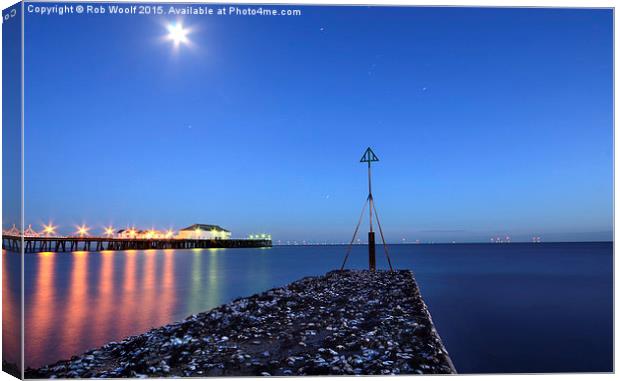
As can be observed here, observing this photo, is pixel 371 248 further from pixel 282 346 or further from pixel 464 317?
pixel 282 346

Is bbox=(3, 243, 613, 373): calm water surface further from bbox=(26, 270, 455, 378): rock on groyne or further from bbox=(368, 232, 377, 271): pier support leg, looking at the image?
bbox=(368, 232, 377, 271): pier support leg

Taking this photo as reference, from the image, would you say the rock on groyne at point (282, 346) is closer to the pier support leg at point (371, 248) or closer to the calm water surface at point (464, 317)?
the calm water surface at point (464, 317)

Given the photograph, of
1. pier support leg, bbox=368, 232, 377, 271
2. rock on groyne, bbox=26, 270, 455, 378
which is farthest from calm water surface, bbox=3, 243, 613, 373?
pier support leg, bbox=368, 232, 377, 271

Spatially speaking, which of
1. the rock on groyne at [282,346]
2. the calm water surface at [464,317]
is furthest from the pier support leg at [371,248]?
the rock on groyne at [282,346]

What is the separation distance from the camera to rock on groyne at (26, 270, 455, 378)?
5.88 m

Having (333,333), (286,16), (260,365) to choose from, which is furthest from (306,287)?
(286,16)

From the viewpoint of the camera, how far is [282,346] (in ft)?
22.3

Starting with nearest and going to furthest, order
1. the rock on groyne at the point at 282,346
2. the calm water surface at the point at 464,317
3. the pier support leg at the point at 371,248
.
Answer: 1. the rock on groyne at the point at 282,346
2. the calm water surface at the point at 464,317
3. the pier support leg at the point at 371,248

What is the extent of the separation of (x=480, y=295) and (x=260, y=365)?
50.5ft

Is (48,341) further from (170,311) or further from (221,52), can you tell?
Answer: (221,52)

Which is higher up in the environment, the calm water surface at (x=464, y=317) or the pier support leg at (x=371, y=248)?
the pier support leg at (x=371, y=248)

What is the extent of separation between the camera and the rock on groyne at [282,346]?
588 centimetres

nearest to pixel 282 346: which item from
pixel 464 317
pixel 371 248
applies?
pixel 464 317

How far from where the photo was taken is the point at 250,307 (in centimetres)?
1063
